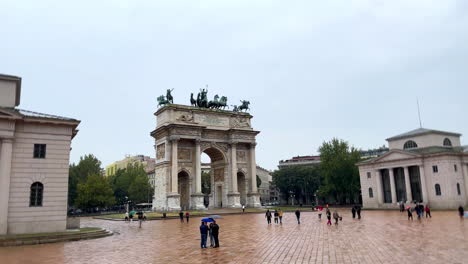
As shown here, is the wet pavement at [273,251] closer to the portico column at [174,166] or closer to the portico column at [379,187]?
the portico column at [174,166]

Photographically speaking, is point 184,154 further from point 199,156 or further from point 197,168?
point 197,168

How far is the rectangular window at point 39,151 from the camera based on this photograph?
26.1 meters

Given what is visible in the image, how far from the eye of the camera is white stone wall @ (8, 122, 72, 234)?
80.8 feet

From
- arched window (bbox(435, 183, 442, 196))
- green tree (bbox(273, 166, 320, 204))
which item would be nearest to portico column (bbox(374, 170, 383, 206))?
arched window (bbox(435, 183, 442, 196))

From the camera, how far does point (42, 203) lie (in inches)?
1000

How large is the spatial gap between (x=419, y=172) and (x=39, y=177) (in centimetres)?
5207

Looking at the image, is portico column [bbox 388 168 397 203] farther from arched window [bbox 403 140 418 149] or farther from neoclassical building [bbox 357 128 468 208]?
arched window [bbox 403 140 418 149]

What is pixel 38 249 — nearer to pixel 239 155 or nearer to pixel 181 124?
pixel 181 124

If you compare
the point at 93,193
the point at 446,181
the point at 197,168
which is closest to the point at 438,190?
the point at 446,181

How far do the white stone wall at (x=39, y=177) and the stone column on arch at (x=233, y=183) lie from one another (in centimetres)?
3699

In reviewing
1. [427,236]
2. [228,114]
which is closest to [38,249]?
[427,236]

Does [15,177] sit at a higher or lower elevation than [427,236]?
higher

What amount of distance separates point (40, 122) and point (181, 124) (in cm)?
3232

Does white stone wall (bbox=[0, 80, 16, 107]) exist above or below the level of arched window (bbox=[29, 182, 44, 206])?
above
